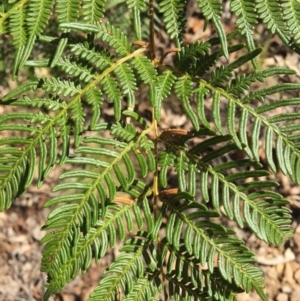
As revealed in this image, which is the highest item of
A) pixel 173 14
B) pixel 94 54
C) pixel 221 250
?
pixel 173 14

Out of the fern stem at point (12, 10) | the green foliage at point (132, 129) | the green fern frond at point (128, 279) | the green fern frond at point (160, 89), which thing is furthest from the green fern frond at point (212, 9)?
the green fern frond at point (128, 279)

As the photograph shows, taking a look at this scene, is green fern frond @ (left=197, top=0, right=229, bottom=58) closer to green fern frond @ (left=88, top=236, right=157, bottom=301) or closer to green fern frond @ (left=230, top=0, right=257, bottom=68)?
green fern frond @ (left=230, top=0, right=257, bottom=68)

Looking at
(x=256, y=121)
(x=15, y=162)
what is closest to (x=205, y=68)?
(x=256, y=121)

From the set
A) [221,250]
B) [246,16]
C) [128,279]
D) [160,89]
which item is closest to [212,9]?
[246,16]

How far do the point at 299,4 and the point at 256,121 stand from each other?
27 centimetres

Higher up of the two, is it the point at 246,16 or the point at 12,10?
the point at 246,16

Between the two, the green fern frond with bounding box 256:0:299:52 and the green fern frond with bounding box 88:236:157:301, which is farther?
the green fern frond with bounding box 88:236:157:301

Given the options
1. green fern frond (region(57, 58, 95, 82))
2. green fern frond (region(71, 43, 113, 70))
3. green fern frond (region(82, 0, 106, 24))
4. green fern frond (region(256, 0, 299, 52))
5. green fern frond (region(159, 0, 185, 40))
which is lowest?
green fern frond (region(57, 58, 95, 82))

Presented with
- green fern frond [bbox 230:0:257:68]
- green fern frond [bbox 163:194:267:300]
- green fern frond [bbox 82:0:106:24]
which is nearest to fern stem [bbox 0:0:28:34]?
green fern frond [bbox 82:0:106:24]

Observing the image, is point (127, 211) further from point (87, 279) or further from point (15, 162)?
point (87, 279)

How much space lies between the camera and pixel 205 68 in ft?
4.04

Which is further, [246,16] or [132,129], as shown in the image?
[132,129]

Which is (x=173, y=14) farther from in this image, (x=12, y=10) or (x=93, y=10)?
(x=12, y=10)

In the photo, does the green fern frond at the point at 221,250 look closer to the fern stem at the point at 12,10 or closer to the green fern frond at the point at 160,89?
the green fern frond at the point at 160,89
